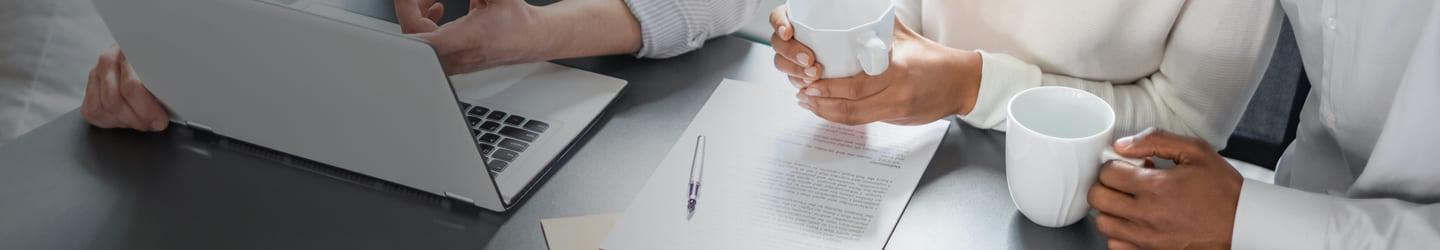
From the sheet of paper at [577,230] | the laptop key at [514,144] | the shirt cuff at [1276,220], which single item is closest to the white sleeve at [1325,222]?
the shirt cuff at [1276,220]

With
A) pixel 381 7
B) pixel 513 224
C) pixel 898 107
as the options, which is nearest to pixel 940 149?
pixel 898 107

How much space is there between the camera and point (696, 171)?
0.85 m

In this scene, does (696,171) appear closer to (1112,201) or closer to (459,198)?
(459,198)

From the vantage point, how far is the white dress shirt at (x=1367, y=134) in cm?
70

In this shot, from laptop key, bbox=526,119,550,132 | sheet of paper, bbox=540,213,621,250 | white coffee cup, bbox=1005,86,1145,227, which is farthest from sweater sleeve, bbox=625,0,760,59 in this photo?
white coffee cup, bbox=1005,86,1145,227

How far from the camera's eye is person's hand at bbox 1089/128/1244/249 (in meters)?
0.72

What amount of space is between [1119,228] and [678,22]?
46cm

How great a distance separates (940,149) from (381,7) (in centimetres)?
46

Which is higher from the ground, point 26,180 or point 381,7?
point 381,7

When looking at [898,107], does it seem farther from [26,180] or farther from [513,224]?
[26,180]

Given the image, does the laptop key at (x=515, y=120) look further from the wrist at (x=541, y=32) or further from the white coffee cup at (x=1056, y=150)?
the white coffee cup at (x=1056, y=150)

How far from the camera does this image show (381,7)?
848 millimetres

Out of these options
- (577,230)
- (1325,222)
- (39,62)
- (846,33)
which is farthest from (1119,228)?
(39,62)

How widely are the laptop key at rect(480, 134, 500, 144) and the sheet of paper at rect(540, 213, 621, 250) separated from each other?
122mm
